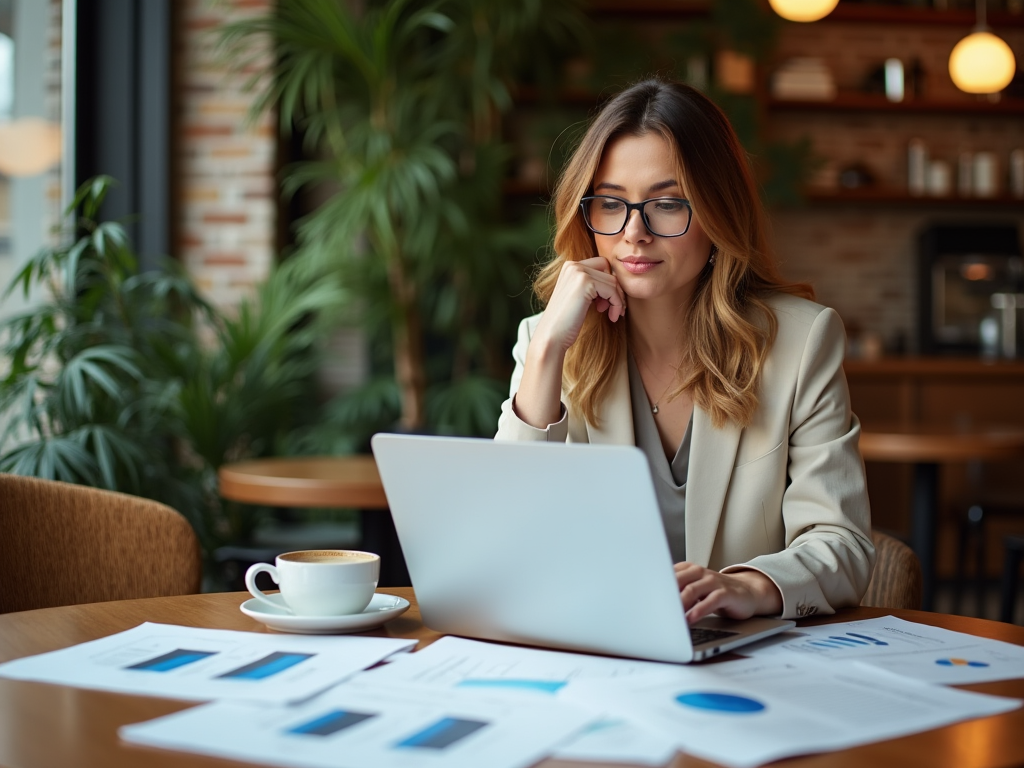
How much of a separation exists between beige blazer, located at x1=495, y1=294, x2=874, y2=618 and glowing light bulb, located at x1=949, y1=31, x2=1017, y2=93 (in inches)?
153

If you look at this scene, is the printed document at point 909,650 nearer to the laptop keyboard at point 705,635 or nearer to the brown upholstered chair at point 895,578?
the laptop keyboard at point 705,635

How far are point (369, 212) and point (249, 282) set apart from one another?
0.63 m

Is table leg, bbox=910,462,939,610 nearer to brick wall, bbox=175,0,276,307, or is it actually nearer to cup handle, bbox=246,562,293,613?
brick wall, bbox=175,0,276,307

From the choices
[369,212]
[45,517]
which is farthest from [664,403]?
[369,212]

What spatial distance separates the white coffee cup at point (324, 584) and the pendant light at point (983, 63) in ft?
15.4

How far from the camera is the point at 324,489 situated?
282cm

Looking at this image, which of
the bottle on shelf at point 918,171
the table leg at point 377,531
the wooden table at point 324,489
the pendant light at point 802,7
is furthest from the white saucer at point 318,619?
the bottle on shelf at point 918,171

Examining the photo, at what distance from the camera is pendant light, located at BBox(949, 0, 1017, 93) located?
16.3ft

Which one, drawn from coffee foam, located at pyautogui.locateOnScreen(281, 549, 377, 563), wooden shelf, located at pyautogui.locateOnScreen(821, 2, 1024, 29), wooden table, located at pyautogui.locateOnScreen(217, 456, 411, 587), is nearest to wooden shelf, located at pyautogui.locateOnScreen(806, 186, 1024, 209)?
wooden shelf, located at pyautogui.locateOnScreen(821, 2, 1024, 29)

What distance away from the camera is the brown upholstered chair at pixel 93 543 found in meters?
1.70

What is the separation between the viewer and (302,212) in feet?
16.9

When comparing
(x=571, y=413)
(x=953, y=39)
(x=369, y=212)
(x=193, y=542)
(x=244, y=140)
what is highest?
(x=953, y=39)

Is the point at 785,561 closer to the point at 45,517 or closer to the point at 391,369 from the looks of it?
the point at 45,517

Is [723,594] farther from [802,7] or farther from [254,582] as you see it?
[802,7]
